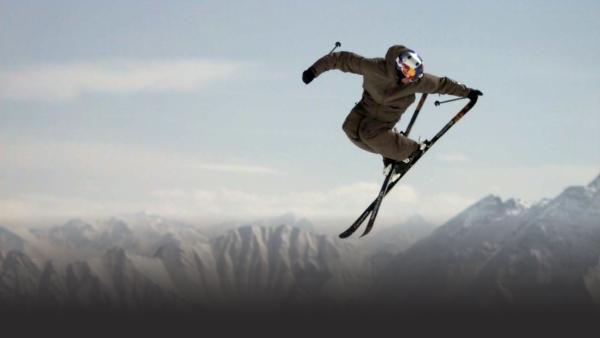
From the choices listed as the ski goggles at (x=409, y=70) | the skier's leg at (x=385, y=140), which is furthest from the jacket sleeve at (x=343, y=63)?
the skier's leg at (x=385, y=140)

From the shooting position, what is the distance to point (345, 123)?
17.2 m

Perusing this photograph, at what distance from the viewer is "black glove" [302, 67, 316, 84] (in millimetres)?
15739

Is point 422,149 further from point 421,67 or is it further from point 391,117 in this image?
point 421,67

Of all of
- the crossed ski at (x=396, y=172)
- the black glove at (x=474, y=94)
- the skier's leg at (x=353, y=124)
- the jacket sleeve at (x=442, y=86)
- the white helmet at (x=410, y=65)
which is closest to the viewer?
the white helmet at (x=410, y=65)

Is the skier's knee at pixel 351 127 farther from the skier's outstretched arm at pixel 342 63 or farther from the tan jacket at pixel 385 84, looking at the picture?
the skier's outstretched arm at pixel 342 63

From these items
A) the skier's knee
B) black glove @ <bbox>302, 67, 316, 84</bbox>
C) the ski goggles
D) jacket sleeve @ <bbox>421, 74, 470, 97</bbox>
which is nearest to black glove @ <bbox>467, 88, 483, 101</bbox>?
jacket sleeve @ <bbox>421, 74, 470, 97</bbox>

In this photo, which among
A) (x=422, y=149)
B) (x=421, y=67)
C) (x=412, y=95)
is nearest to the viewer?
(x=421, y=67)

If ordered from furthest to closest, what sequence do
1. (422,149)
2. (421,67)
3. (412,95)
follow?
1. (422,149)
2. (412,95)
3. (421,67)

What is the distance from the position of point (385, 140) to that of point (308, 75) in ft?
8.25

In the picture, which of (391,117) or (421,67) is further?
(391,117)

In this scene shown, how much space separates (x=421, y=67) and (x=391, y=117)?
197cm

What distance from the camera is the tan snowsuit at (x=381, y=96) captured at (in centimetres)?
1598

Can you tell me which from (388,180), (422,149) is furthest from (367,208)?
(422,149)

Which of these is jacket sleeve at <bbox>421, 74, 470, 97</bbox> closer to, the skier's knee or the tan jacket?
the tan jacket
